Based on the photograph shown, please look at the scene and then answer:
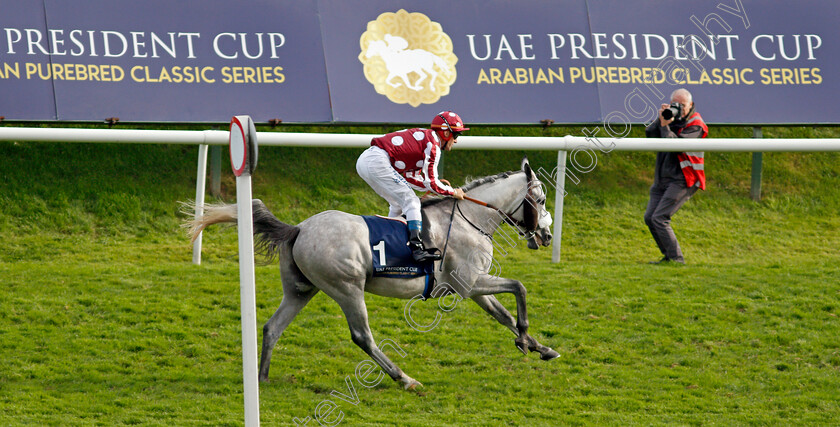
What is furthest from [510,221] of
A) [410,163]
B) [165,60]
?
[165,60]

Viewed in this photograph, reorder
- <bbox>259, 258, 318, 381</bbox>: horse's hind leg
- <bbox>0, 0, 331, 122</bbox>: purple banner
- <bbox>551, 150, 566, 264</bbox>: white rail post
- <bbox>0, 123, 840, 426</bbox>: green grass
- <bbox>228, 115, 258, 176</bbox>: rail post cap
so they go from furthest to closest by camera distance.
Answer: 1. <bbox>0, 0, 331, 122</bbox>: purple banner
2. <bbox>551, 150, 566, 264</bbox>: white rail post
3. <bbox>259, 258, 318, 381</bbox>: horse's hind leg
4. <bbox>0, 123, 840, 426</bbox>: green grass
5. <bbox>228, 115, 258, 176</bbox>: rail post cap

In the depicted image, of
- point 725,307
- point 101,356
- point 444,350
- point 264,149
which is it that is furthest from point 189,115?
point 725,307

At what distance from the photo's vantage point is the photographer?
8.19m

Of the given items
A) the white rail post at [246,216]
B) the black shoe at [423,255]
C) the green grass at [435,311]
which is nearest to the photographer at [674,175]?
the green grass at [435,311]

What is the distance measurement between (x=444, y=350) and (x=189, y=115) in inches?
136

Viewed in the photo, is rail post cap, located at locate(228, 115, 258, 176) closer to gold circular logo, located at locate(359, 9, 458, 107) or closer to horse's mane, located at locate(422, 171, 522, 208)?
horse's mane, located at locate(422, 171, 522, 208)

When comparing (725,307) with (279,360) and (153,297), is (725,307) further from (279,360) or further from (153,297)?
(153,297)

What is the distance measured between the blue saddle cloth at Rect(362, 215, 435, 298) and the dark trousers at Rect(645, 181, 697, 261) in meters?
3.13

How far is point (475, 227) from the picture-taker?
6.04 m

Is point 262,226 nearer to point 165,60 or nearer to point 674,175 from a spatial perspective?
point 165,60

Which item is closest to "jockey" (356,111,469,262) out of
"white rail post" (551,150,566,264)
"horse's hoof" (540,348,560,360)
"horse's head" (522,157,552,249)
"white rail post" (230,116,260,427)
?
"horse's head" (522,157,552,249)

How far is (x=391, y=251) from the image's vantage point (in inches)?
222

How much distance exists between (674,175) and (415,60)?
261 cm

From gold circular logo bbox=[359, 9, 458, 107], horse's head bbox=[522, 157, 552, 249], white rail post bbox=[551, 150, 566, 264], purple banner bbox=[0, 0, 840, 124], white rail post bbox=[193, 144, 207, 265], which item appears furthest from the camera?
gold circular logo bbox=[359, 9, 458, 107]
